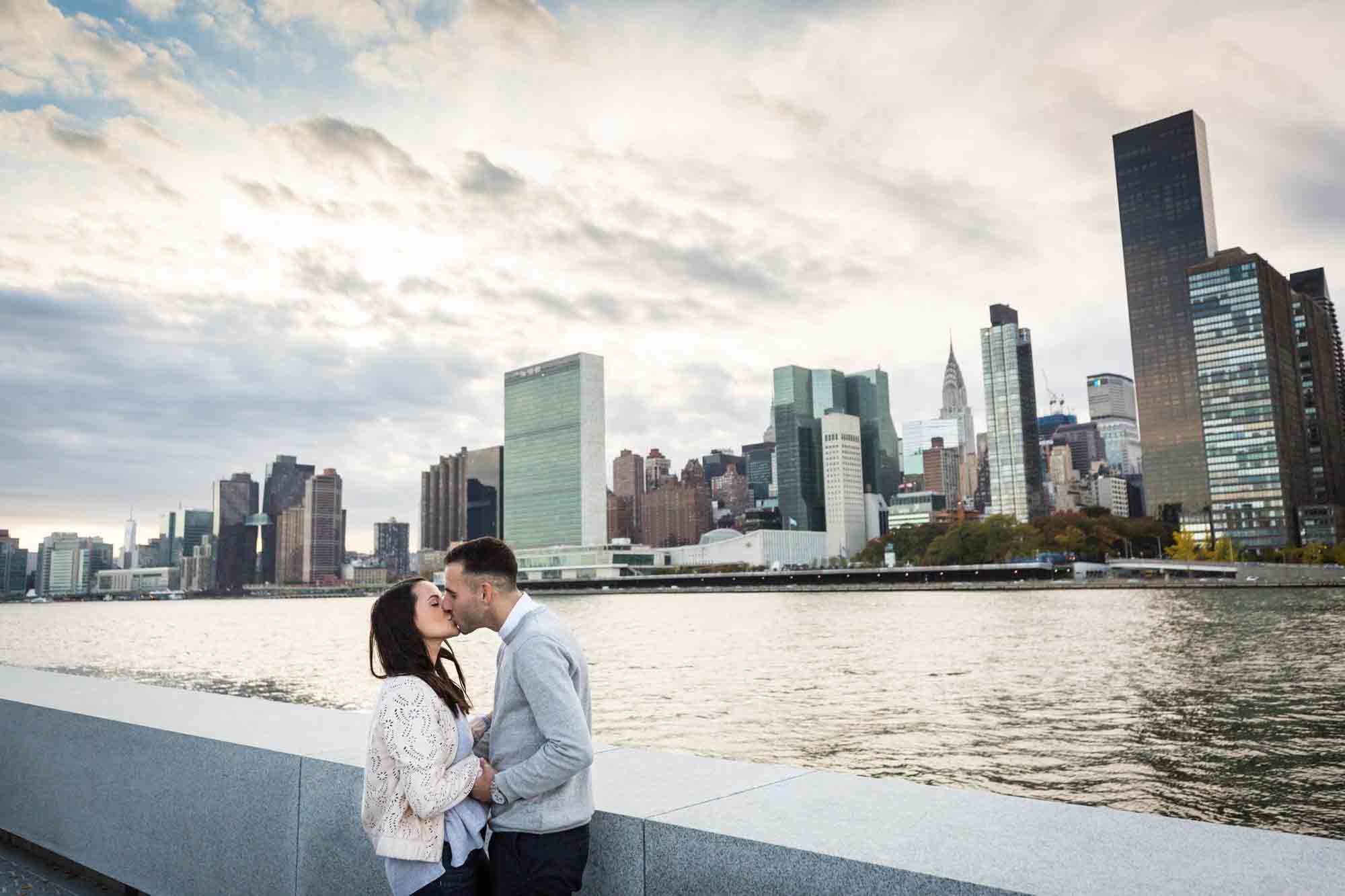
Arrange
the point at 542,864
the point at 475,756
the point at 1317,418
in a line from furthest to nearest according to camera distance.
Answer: the point at 1317,418 → the point at 475,756 → the point at 542,864

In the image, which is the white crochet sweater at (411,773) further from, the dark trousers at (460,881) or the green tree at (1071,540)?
the green tree at (1071,540)

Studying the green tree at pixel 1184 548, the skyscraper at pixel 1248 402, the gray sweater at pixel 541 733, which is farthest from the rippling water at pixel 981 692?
the skyscraper at pixel 1248 402

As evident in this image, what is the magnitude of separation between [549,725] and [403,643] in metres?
0.64

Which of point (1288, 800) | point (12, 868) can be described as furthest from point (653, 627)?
point (12, 868)

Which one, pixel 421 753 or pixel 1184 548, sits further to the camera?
pixel 1184 548

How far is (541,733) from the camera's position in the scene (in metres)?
3.41

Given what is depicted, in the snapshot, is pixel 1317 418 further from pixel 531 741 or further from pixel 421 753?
pixel 421 753

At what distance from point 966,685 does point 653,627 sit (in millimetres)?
37852

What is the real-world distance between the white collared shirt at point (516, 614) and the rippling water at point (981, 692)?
10910 millimetres

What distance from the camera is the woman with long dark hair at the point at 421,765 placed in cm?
330

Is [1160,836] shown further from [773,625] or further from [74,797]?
[773,625]

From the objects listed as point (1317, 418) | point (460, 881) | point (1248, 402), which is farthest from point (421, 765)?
point (1317, 418)

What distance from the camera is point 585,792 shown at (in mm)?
3455

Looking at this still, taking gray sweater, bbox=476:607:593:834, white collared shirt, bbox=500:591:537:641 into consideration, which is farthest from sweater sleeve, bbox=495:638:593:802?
white collared shirt, bbox=500:591:537:641
